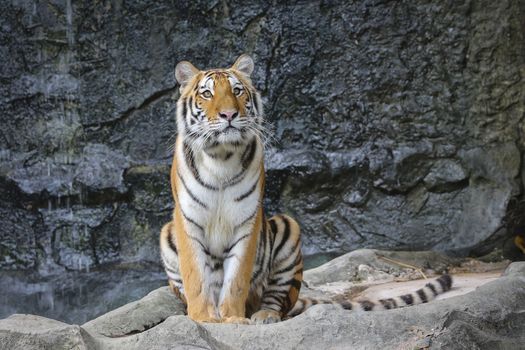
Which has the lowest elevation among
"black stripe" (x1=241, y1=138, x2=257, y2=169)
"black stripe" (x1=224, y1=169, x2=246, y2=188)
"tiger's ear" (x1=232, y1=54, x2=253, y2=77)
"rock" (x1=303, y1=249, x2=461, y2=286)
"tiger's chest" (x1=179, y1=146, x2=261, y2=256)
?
"rock" (x1=303, y1=249, x2=461, y2=286)

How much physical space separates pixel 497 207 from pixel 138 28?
4211 millimetres

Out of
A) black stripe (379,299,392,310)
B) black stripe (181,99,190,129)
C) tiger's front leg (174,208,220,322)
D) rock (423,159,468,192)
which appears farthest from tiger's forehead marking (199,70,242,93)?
rock (423,159,468,192)

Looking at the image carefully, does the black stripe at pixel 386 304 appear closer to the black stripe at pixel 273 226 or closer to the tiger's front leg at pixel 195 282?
the black stripe at pixel 273 226

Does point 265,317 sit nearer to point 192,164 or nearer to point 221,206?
point 221,206

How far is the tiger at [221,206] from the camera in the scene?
4832 mm

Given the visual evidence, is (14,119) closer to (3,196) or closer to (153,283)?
(3,196)

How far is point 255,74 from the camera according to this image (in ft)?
28.6

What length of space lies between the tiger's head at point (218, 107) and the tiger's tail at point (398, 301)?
1185 mm

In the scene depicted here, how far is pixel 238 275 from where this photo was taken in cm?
483

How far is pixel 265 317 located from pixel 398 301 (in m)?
0.86

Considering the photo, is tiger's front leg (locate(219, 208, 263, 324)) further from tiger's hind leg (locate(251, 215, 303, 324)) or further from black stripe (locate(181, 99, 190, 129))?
black stripe (locate(181, 99, 190, 129))

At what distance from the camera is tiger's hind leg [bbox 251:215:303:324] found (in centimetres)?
521

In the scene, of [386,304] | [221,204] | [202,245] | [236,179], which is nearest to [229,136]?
[236,179]

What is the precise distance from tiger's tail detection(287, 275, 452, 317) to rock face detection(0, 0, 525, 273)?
2.97m
